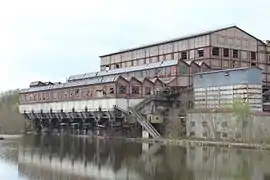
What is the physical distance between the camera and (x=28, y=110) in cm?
7956

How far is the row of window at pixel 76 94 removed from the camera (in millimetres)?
58237

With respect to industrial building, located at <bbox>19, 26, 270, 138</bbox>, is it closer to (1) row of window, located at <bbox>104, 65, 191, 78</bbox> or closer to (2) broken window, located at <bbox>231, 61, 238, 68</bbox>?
(1) row of window, located at <bbox>104, 65, 191, 78</bbox>

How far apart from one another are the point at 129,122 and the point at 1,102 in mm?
62304

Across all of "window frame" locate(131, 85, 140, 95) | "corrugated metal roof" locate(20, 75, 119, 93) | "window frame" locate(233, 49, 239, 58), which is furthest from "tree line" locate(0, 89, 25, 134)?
"window frame" locate(233, 49, 239, 58)

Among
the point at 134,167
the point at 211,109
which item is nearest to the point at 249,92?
the point at 211,109

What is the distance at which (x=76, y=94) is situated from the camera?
6569 cm

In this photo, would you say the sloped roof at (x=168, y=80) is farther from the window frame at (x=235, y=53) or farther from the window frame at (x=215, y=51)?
the window frame at (x=235, y=53)

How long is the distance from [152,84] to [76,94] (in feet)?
37.9

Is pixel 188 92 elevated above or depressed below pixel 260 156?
above

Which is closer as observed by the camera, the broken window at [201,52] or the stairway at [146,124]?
the stairway at [146,124]

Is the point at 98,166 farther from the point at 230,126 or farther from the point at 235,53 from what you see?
the point at 235,53

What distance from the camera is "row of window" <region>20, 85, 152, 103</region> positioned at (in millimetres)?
58237

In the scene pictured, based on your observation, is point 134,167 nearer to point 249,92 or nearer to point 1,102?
point 249,92

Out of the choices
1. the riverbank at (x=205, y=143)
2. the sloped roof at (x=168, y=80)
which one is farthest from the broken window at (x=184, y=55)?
the riverbank at (x=205, y=143)
